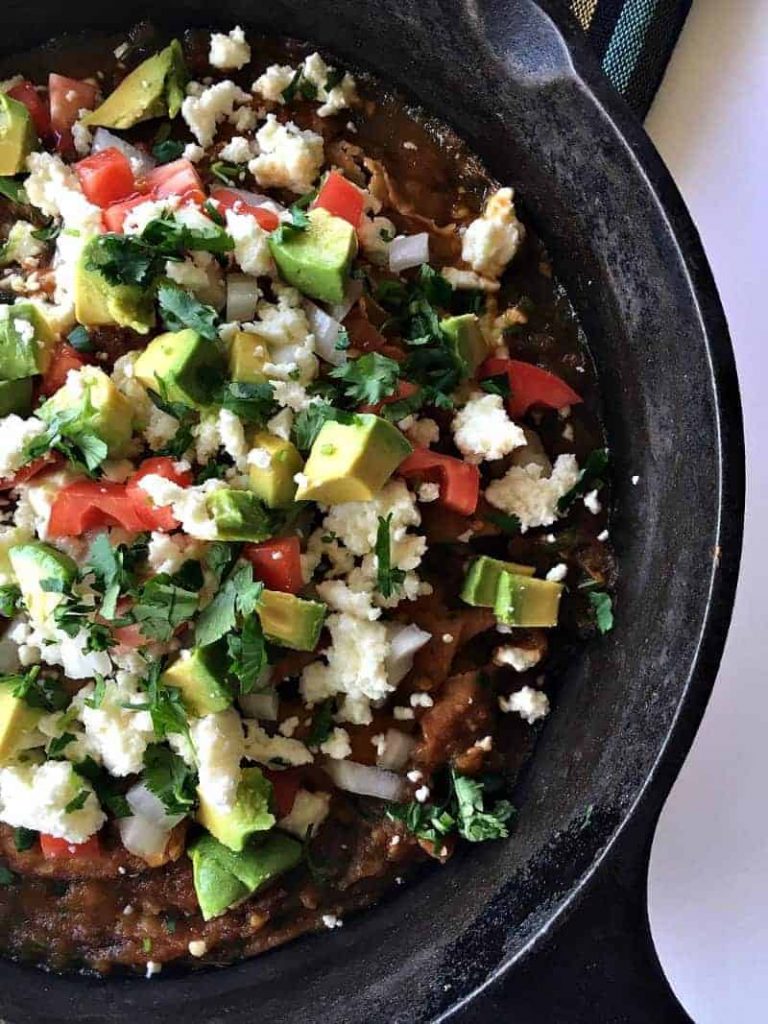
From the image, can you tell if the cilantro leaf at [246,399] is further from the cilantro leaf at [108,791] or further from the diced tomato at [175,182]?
the cilantro leaf at [108,791]

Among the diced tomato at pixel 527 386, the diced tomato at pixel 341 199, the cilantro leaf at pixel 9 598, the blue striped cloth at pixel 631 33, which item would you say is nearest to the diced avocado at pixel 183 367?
the diced tomato at pixel 341 199

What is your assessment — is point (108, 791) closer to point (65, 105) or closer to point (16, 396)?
point (16, 396)

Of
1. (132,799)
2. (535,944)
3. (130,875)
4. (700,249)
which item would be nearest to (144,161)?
(700,249)

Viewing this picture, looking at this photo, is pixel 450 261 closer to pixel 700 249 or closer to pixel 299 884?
pixel 700 249

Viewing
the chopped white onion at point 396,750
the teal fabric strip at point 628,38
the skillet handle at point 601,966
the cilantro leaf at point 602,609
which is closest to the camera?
the skillet handle at point 601,966

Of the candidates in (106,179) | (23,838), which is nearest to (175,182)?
(106,179)

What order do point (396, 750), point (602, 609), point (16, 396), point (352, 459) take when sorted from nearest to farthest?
point (352, 459) < point (16, 396) < point (396, 750) < point (602, 609)
